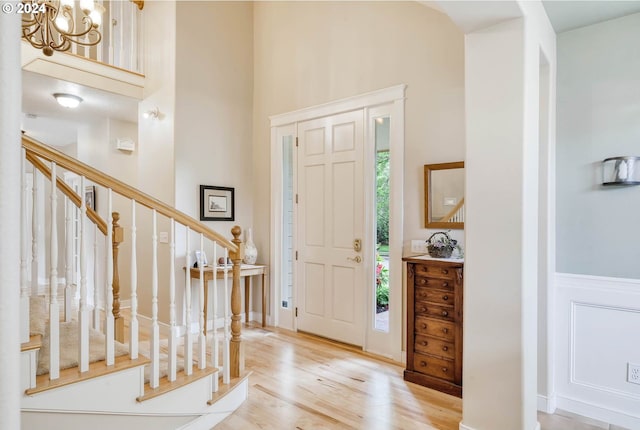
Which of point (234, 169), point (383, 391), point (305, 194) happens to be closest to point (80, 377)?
point (383, 391)

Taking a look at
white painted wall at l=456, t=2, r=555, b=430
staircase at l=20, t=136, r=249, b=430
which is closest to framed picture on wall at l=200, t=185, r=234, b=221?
staircase at l=20, t=136, r=249, b=430

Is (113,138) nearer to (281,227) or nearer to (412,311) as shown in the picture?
(281,227)

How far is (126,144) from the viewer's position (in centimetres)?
534

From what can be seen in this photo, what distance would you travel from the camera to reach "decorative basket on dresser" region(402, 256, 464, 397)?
8.69ft

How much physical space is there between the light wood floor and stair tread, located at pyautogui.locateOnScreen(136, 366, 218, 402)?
359mm

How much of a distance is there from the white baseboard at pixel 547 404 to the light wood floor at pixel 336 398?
2.2 inches

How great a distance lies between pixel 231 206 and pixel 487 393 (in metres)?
3.37

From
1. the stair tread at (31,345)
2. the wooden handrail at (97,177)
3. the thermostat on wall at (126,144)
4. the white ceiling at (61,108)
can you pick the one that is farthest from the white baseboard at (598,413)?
the thermostat on wall at (126,144)

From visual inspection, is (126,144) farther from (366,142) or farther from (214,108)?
(366,142)

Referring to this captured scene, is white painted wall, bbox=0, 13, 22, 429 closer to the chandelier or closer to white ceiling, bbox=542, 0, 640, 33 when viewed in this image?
the chandelier

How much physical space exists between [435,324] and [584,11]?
229cm

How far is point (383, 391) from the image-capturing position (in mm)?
2750

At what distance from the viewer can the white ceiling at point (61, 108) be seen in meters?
3.99

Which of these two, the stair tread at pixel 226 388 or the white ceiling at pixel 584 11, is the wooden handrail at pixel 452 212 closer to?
the white ceiling at pixel 584 11
